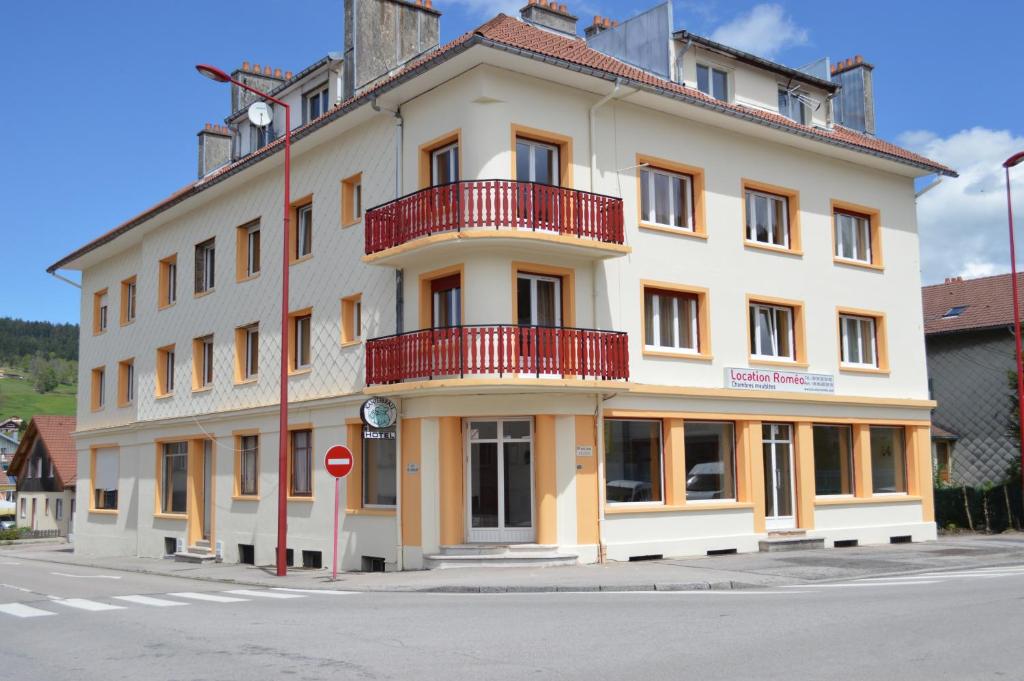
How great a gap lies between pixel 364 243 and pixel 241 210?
274 inches

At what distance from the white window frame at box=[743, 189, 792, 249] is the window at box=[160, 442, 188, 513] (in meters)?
16.0

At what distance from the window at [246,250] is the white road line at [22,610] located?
1234cm

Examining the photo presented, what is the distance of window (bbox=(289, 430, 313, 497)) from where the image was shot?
2334 centimetres

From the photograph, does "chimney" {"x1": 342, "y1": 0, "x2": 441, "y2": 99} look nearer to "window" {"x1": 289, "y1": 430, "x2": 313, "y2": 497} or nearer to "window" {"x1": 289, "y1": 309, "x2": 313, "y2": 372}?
"window" {"x1": 289, "y1": 309, "x2": 313, "y2": 372}

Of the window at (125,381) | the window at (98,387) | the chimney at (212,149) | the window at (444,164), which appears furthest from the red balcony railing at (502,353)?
the window at (98,387)

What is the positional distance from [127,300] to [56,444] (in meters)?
30.0

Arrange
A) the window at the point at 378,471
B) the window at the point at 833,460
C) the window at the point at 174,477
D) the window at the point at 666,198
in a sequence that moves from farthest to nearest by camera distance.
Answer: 1. the window at the point at 174,477
2. the window at the point at 833,460
3. the window at the point at 666,198
4. the window at the point at 378,471

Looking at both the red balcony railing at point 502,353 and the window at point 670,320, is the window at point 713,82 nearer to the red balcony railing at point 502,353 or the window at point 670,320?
the window at point 670,320

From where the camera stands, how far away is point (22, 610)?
14.2m

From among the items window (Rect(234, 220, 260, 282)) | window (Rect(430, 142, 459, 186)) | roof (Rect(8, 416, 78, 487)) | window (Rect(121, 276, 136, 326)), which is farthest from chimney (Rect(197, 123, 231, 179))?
roof (Rect(8, 416, 78, 487))

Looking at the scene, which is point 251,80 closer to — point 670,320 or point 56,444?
point 670,320

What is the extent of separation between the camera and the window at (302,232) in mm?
24203

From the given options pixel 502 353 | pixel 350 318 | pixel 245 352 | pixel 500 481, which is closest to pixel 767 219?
pixel 502 353

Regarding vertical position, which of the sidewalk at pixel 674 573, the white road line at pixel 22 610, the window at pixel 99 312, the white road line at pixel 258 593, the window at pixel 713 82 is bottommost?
the white road line at pixel 258 593
